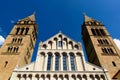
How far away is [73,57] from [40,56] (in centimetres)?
438

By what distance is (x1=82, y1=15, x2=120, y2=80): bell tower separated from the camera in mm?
20891

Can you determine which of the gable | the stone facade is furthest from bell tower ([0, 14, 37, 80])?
the gable

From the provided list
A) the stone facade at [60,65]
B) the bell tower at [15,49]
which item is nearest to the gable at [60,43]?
the stone facade at [60,65]

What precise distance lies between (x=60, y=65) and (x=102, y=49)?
9.20 meters

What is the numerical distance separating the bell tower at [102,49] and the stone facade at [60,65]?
3536mm

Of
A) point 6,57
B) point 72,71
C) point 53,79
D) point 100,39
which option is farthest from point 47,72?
point 100,39

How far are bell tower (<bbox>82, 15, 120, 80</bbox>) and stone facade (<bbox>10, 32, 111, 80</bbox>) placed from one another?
3.54 meters

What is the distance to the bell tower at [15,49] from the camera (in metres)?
20.1

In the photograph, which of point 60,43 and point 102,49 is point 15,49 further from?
point 102,49

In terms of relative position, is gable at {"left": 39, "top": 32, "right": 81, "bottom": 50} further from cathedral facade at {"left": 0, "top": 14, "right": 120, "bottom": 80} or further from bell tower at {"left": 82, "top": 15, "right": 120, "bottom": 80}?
bell tower at {"left": 82, "top": 15, "right": 120, "bottom": 80}

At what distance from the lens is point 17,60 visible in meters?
21.0

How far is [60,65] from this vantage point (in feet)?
59.3

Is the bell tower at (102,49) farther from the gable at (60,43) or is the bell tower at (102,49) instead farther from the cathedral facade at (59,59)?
the gable at (60,43)

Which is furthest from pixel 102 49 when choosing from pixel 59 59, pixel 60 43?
pixel 59 59
